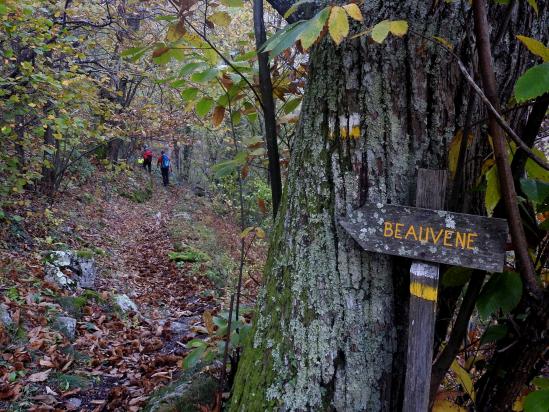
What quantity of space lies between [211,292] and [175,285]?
2.79 feet

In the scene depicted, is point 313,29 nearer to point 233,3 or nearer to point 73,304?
point 233,3

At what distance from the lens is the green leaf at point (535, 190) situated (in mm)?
1204

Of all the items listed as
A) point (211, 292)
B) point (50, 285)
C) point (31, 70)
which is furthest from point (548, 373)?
point (211, 292)

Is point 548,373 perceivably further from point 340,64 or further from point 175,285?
point 175,285

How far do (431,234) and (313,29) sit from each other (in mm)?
685

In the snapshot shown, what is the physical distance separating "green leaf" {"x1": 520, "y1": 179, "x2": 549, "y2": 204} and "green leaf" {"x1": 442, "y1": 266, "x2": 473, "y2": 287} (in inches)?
11.3

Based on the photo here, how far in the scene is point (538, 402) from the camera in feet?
3.78

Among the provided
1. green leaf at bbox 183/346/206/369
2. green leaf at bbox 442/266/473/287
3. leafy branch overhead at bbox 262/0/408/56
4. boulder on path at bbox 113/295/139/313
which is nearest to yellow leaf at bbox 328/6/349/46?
leafy branch overhead at bbox 262/0/408/56

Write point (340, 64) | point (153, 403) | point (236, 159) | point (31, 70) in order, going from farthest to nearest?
1. point (31, 70)
2. point (153, 403)
3. point (236, 159)
4. point (340, 64)

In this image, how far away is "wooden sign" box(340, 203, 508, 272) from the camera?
4.00ft

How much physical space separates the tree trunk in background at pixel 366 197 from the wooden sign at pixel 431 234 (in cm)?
8

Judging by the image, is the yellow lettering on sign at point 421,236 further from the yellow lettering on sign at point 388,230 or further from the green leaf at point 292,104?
the green leaf at point 292,104

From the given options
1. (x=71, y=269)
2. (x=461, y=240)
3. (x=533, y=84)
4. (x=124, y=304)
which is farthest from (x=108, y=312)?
(x=533, y=84)

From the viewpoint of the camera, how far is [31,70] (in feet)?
17.5
